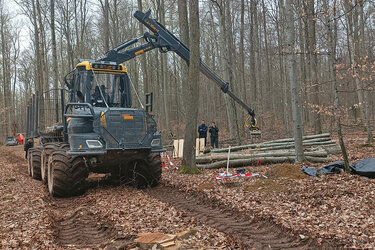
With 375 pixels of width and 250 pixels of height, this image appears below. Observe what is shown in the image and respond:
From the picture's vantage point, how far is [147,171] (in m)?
9.54

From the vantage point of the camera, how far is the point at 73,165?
824 cm

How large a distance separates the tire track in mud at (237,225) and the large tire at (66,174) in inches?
82.6

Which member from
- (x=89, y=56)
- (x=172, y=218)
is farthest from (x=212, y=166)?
(x=89, y=56)

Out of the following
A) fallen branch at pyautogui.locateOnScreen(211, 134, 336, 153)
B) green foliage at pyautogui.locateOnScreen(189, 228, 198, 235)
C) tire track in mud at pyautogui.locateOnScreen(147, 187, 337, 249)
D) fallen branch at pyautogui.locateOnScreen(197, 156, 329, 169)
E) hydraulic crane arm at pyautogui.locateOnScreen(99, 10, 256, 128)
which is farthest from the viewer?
fallen branch at pyautogui.locateOnScreen(211, 134, 336, 153)

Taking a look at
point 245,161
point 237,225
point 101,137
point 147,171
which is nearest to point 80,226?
point 101,137

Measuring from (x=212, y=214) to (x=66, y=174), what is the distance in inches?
154

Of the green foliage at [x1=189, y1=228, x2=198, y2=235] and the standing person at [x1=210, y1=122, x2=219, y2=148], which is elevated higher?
the standing person at [x1=210, y1=122, x2=219, y2=148]

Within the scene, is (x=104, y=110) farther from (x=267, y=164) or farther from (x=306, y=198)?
(x=267, y=164)

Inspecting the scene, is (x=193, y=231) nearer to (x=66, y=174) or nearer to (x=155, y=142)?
(x=155, y=142)

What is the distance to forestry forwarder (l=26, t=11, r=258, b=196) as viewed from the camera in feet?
27.0

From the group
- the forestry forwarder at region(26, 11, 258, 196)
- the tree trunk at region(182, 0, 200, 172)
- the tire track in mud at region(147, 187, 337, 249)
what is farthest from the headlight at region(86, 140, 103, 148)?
the tree trunk at region(182, 0, 200, 172)

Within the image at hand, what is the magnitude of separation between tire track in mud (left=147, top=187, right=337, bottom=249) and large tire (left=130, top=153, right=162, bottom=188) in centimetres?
137

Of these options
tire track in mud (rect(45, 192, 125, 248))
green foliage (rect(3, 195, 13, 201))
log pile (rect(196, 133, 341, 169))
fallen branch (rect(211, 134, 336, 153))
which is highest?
fallen branch (rect(211, 134, 336, 153))

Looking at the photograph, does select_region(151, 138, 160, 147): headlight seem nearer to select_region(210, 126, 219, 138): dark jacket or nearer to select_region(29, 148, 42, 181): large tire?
select_region(29, 148, 42, 181): large tire
